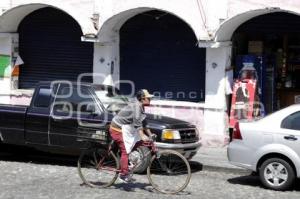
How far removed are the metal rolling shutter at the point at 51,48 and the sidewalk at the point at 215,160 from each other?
14.2ft

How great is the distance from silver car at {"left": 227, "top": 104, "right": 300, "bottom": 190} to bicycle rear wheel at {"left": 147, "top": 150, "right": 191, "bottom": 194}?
126 cm

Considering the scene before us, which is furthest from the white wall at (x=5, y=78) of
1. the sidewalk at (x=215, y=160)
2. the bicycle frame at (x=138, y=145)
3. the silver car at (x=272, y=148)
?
the silver car at (x=272, y=148)

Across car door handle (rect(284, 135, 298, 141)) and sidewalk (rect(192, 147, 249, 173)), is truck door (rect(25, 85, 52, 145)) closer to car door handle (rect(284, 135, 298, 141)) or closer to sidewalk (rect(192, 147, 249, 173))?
sidewalk (rect(192, 147, 249, 173))

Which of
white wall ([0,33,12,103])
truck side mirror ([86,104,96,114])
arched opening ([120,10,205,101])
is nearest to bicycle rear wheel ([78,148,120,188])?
truck side mirror ([86,104,96,114])

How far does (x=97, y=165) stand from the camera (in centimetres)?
1023

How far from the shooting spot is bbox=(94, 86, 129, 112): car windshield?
39.5ft

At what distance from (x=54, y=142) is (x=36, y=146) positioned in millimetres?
468

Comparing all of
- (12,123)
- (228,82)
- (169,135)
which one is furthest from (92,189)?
(228,82)

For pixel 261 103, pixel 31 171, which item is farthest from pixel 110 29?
pixel 31 171

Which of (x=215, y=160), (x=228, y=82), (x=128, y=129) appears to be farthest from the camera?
(x=228, y=82)

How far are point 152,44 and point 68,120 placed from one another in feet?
16.5

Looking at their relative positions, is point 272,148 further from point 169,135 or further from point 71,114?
point 71,114

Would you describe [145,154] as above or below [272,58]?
below

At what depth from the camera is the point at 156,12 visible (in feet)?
53.2
